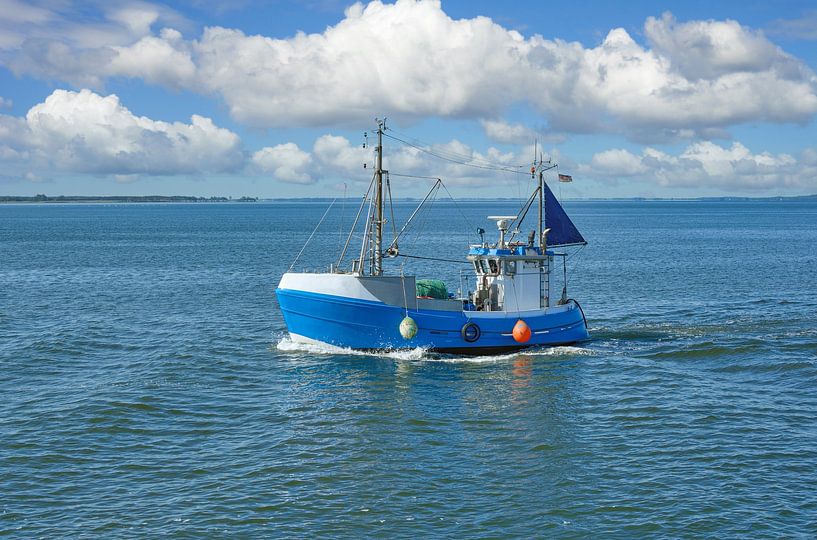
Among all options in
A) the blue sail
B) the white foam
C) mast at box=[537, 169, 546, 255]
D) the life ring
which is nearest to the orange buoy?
the life ring

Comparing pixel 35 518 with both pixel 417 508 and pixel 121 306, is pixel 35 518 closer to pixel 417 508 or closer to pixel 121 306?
pixel 417 508

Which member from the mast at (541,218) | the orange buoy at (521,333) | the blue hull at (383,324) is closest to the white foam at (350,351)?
the blue hull at (383,324)

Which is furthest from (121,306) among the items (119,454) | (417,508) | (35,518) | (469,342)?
(417,508)

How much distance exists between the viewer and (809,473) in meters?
21.4

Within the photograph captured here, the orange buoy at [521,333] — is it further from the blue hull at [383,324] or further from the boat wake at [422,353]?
the boat wake at [422,353]

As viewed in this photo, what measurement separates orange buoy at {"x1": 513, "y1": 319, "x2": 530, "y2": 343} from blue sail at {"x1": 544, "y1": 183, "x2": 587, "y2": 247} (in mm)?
5857

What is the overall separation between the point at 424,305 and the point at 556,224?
31.5 ft

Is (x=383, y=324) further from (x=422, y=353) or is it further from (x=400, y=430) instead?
(x=400, y=430)

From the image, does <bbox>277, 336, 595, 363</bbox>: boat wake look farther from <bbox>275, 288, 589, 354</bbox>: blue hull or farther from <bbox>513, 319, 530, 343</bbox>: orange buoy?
<bbox>513, 319, 530, 343</bbox>: orange buoy

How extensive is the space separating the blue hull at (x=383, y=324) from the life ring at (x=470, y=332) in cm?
11

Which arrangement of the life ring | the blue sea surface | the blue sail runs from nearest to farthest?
the blue sea surface < the life ring < the blue sail

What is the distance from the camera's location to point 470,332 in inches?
1400

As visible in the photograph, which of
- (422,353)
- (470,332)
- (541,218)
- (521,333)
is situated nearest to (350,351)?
(422,353)

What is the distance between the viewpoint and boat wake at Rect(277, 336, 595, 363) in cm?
3509
